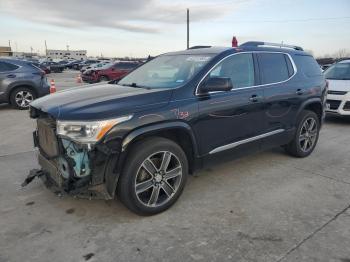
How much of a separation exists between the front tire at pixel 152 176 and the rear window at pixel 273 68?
189cm

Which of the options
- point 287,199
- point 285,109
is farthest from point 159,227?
point 285,109

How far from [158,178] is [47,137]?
1296mm

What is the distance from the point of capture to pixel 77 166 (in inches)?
131

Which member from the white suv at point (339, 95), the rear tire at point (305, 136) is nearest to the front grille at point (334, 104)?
the white suv at point (339, 95)

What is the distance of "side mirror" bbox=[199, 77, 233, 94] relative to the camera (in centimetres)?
382

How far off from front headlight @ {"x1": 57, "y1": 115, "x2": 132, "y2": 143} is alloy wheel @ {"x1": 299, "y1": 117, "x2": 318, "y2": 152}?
141 inches

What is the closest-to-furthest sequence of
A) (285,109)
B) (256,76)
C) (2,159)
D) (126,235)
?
(126,235)
(256,76)
(285,109)
(2,159)

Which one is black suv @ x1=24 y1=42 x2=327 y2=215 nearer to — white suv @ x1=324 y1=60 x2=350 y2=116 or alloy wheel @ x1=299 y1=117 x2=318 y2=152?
alloy wheel @ x1=299 y1=117 x2=318 y2=152

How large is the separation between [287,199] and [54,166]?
2729 millimetres

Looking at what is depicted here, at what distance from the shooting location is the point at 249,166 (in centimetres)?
522

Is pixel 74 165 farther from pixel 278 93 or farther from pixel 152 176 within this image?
pixel 278 93

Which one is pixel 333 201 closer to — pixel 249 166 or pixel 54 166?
pixel 249 166

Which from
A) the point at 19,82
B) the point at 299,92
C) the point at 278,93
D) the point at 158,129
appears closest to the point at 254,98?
the point at 278,93

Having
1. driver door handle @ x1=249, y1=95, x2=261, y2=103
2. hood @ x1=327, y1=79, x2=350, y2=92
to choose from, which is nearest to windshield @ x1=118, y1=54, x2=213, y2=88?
driver door handle @ x1=249, y1=95, x2=261, y2=103
